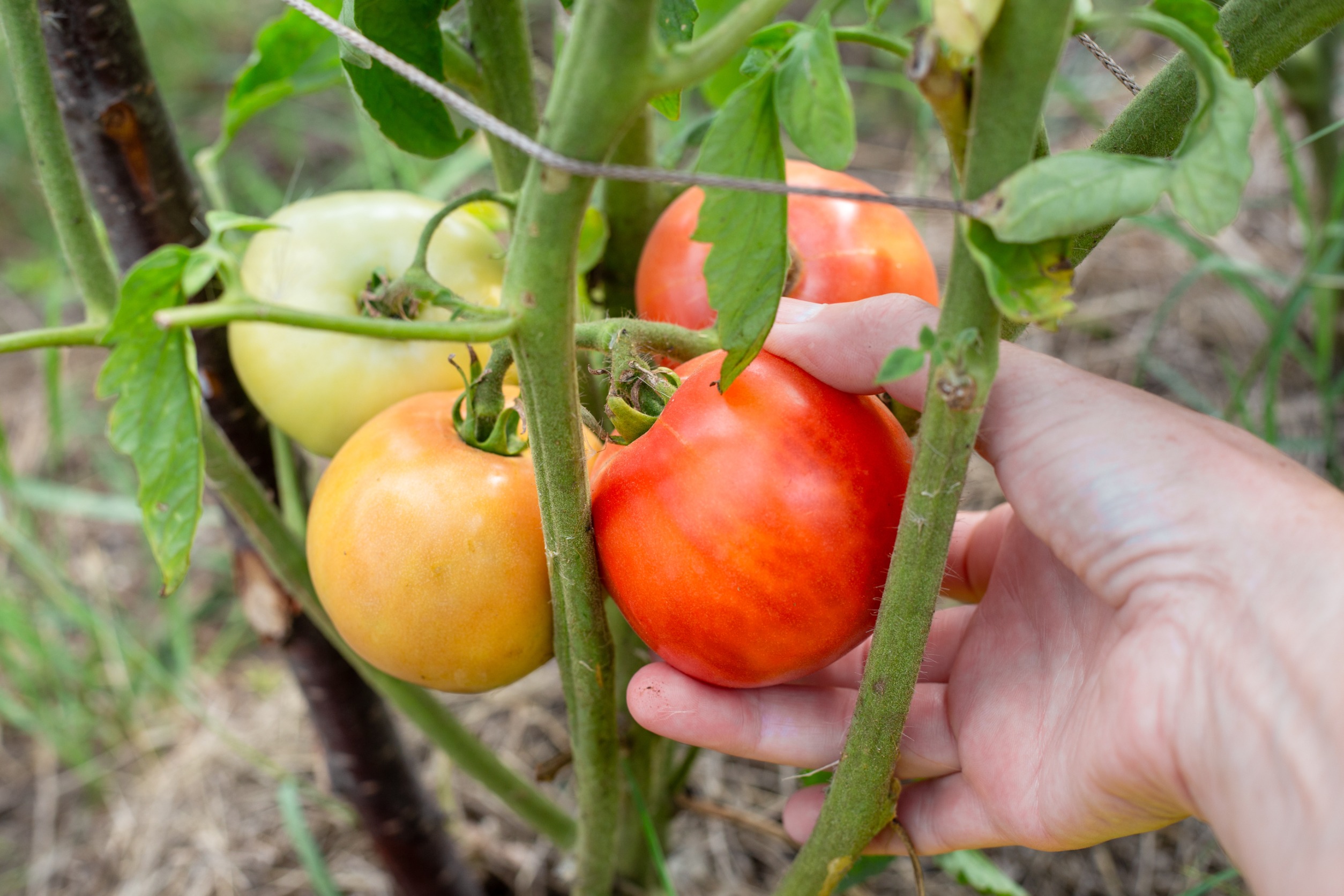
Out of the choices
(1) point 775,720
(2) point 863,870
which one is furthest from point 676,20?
(2) point 863,870

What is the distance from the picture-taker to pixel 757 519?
21.8 inches

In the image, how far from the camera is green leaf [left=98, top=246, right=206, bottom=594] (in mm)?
442

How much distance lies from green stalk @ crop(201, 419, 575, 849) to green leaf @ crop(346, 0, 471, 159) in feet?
0.87

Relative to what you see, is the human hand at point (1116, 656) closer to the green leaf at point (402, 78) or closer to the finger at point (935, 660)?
the finger at point (935, 660)

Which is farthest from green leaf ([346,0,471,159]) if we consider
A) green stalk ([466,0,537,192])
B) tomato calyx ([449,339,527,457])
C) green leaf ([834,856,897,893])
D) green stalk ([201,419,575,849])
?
green leaf ([834,856,897,893])

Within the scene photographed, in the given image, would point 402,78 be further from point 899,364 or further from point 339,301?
point 899,364

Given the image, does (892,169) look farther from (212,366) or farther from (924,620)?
(924,620)

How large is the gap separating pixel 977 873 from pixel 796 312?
21.1 inches

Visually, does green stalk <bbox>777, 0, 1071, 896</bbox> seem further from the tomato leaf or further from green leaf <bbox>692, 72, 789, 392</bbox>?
the tomato leaf

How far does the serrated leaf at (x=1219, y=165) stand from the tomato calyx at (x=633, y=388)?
12.3 inches

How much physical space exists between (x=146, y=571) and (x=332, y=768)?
111cm

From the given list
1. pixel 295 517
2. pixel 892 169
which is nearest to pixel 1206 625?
pixel 295 517

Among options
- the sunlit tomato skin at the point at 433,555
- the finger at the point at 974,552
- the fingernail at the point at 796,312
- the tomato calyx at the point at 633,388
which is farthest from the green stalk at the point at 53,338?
the finger at the point at 974,552

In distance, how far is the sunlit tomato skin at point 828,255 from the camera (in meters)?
0.71
